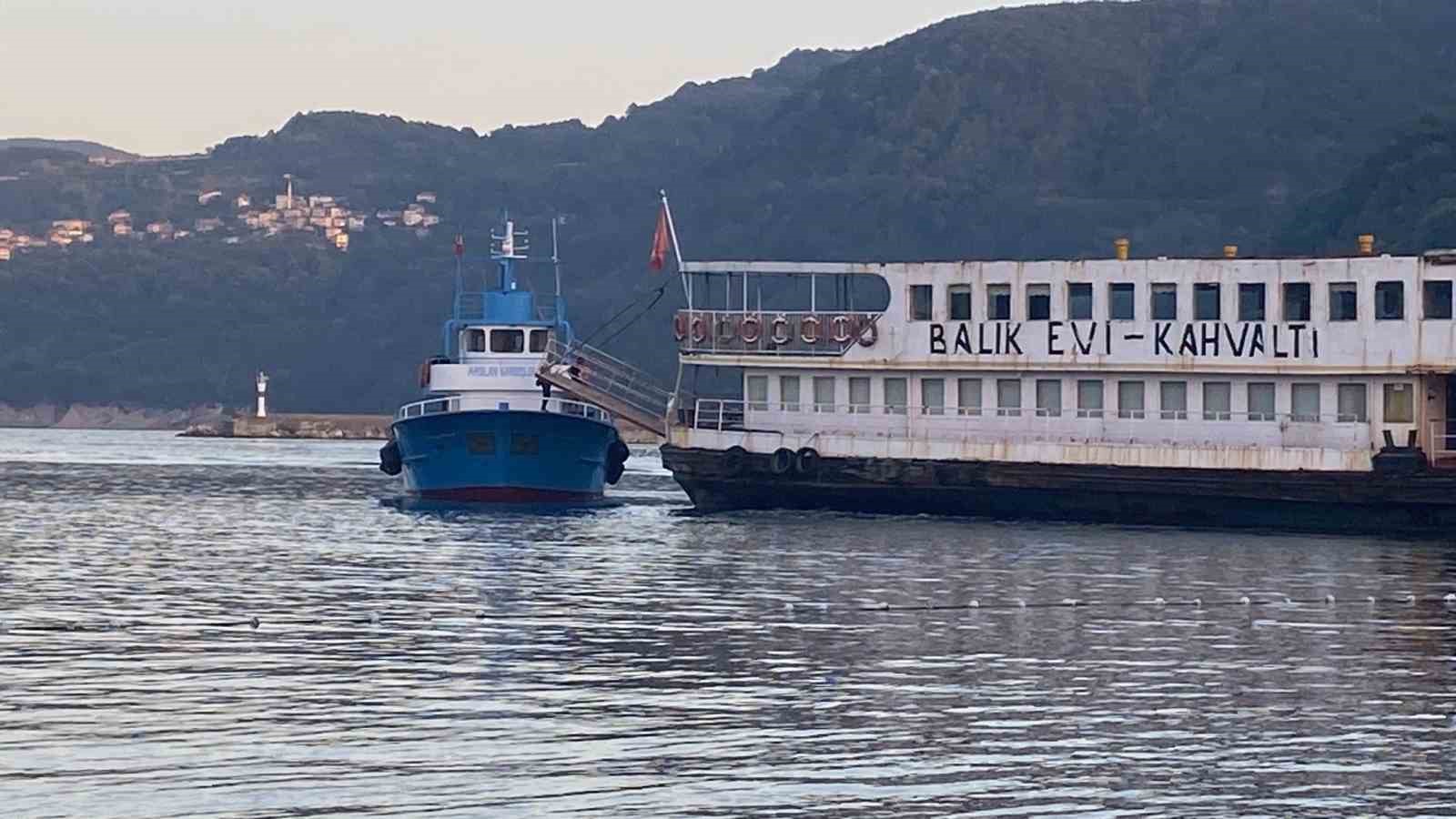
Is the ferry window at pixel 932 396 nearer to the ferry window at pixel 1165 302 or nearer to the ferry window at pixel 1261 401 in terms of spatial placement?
the ferry window at pixel 1165 302

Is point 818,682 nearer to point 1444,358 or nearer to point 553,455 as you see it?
point 1444,358

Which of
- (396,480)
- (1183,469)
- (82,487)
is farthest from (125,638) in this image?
(396,480)

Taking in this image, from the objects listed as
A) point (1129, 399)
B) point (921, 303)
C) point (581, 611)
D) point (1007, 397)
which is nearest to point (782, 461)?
point (921, 303)

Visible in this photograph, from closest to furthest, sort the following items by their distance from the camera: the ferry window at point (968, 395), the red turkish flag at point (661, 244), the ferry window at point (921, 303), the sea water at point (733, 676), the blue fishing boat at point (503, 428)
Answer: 1. the sea water at point (733, 676)
2. the ferry window at point (968, 395)
3. the ferry window at point (921, 303)
4. the blue fishing boat at point (503, 428)
5. the red turkish flag at point (661, 244)

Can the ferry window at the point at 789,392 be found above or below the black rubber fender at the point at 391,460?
above

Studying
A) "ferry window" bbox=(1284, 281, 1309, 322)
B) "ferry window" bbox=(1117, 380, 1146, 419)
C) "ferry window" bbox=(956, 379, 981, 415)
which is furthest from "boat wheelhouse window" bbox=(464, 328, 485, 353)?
"ferry window" bbox=(1284, 281, 1309, 322)

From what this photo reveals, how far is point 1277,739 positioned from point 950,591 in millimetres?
15859

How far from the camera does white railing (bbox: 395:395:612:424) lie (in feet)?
225

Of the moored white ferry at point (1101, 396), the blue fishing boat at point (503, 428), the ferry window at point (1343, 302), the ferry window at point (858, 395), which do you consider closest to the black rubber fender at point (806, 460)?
the moored white ferry at point (1101, 396)

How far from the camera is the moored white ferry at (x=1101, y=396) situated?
5419 cm

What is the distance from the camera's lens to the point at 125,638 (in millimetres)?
33938

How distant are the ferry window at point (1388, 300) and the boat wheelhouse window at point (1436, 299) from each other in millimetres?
518

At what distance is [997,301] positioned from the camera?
59969 millimetres

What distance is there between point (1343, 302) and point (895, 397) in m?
10.5
